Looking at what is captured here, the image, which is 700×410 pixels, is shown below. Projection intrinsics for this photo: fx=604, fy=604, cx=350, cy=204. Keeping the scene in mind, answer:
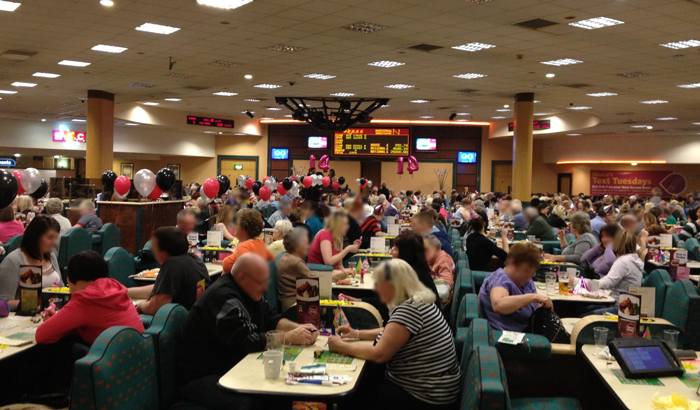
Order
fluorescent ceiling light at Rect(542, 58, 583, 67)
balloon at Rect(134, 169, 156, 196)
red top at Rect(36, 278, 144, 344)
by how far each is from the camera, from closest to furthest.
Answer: red top at Rect(36, 278, 144, 344) → balloon at Rect(134, 169, 156, 196) → fluorescent ceiling light at Rect(542, 58, 583, 67)

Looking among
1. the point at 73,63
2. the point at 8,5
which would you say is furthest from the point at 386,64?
the point at 8,5

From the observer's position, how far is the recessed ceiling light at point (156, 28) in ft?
28.7

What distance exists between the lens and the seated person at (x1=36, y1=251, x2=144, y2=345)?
3.21 metres

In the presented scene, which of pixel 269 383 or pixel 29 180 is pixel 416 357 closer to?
pixel 269 383

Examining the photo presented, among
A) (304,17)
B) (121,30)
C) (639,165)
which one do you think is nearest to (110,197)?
(121,30)

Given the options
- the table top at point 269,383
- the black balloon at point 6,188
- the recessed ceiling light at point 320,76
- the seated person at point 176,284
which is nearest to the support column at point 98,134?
the recessed ceiling light at point 320,76

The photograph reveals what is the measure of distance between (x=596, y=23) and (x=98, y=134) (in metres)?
12.1

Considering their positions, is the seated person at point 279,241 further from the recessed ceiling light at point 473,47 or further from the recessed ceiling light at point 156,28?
the recessed ceiling light at point 473,47

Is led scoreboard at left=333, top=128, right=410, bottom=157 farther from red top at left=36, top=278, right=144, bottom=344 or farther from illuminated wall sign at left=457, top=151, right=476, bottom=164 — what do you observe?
red top at left=36, top=278, right=144, bottom=344

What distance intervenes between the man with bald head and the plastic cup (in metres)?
1.66

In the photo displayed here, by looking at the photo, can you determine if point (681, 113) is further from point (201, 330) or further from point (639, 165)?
point (201, 330)

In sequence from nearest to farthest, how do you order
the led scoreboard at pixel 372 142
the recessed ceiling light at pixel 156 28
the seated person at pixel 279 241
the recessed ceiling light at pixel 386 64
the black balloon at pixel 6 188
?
the seated person at pixel 279 241
the black balloon at pixel 6 188
the recessed ceiling light at pixel 156 28
the recessed ceiling light at pixel 386 64
the led scoreboard at pixel 372 142

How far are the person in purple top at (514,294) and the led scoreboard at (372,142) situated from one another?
1936 centimetres

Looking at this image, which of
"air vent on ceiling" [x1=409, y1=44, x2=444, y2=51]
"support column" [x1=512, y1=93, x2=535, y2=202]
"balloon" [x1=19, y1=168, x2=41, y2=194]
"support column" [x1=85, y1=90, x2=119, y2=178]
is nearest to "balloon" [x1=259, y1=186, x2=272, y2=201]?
"balloon" [x1=19, y1=168, x2=41, y2=194]
